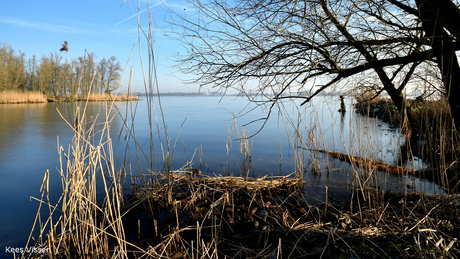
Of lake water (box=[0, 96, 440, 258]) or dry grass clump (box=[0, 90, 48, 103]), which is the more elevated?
dry grass clump (box=[0, 90, 48, 103])

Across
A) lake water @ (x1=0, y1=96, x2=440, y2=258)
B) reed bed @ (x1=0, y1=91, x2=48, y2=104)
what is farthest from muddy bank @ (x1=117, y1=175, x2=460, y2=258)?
reed bed @ (x1=0, y1=91, x2=48, y2=104)

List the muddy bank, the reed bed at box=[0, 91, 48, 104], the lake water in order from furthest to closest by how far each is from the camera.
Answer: the reed bed at box=[0, 91, 48, 104] → the lake water → the muddy bank

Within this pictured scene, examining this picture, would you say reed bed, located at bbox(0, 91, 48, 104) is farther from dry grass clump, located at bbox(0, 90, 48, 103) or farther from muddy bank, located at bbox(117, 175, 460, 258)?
muddy bank, located at bbox(117, 175, 460, 258)

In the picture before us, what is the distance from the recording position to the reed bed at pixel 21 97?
16.3 m

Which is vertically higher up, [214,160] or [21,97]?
[21,97]

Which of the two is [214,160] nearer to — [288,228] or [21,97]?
[288,228]

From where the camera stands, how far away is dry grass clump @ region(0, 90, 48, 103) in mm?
16327

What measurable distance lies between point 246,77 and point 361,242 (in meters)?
2.45

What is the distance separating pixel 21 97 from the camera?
17.6m

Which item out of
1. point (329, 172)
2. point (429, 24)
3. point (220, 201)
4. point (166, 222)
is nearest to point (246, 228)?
point (220, 201)

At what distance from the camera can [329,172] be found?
336 centimetres

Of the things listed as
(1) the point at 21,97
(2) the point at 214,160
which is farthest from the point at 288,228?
(1) the point at 21,97

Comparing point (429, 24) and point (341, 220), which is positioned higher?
point (429, 24)

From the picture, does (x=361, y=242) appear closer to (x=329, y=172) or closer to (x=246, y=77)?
(x=329, y=172)
